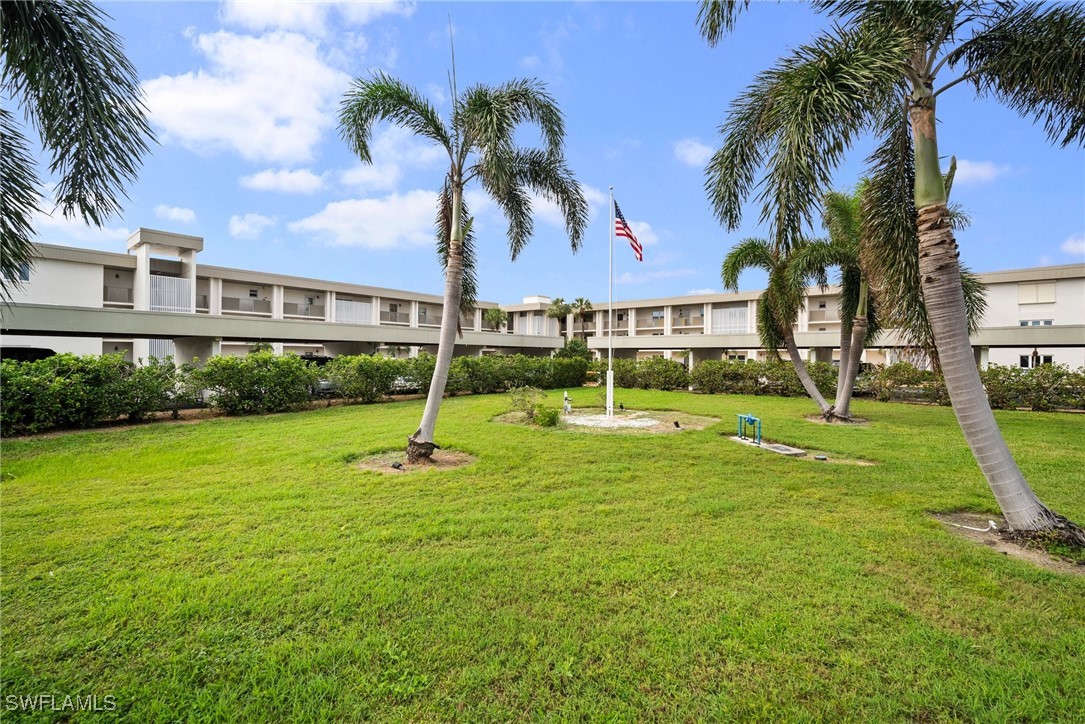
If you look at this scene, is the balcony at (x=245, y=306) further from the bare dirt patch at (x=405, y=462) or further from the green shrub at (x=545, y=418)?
the bare dirt patch at (x=405, y=462)

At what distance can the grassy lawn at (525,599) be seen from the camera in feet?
8.80

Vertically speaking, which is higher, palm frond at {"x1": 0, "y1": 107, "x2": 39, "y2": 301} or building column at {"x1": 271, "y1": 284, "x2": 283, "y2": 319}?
building column at {"x1": 271, "y1": 284, "x2": 283, "y2": 319}

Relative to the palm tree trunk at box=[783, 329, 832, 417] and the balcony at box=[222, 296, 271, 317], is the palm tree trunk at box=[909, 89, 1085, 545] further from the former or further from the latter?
the balcony at box=[222, 296, 271, 317]

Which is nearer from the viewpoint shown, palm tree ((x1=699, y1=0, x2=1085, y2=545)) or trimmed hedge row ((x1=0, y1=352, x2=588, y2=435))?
palm tree ((x1=699, y1=0, x2=1085, y2=545))

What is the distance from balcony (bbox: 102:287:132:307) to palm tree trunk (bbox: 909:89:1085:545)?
1131 inches

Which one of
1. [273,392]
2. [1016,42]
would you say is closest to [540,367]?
[273,392]

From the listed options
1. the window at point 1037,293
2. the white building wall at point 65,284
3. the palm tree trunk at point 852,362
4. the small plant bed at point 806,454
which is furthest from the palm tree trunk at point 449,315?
the window at point 1037,293

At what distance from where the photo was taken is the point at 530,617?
3.43 metres

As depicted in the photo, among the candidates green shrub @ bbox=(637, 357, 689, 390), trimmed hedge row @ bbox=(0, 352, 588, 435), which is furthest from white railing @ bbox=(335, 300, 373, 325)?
green shrub @ bbox=(637, 357, 689, 390)

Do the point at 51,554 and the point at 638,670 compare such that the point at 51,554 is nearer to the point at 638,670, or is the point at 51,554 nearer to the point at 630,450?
the point at 638,670

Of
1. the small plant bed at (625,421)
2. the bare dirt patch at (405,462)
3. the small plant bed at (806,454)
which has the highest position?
the small plant bed at (625,421)

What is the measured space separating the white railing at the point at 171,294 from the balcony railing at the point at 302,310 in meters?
6.06

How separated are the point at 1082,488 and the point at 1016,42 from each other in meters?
6.30

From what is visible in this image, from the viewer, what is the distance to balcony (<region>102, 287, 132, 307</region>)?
21.2 metres
